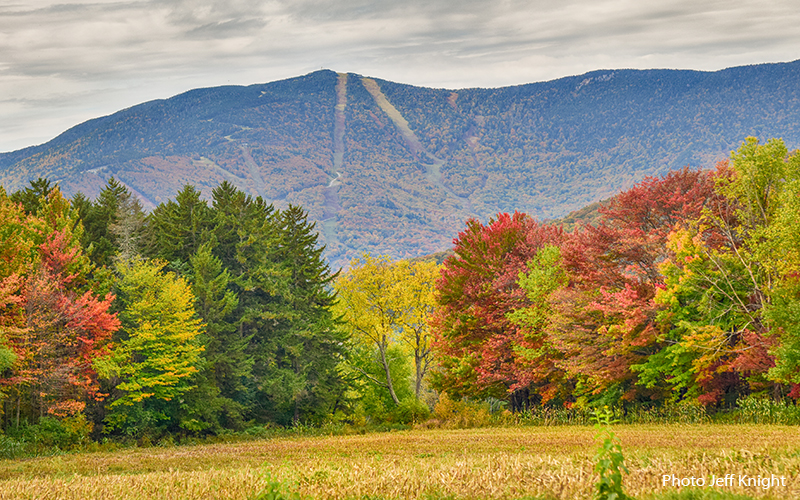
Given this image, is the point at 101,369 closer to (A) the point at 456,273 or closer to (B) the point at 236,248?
(B) the point at 236,248

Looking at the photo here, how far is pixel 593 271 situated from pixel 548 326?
3.92 m

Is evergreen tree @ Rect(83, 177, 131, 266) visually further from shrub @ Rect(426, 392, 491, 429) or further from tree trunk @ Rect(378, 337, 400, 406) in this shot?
shrub @ Rect(426, 392, 491, 429)

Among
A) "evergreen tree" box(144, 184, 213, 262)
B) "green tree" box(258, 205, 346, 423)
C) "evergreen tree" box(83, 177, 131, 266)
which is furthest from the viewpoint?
"green tree" box(258, 205, 346, 423)

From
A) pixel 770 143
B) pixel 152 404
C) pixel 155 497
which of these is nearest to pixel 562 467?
pixel 155 497

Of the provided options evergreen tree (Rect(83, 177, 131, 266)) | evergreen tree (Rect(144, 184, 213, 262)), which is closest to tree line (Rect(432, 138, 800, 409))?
evergreen tree (Rect(144, 184, 213, 262))

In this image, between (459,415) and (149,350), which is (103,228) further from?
(459,415)

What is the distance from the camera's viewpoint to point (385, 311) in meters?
56.5

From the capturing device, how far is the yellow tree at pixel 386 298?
55.7m

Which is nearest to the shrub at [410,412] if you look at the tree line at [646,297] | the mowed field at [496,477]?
the tree line at [646,297]

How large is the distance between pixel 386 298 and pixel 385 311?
146cm

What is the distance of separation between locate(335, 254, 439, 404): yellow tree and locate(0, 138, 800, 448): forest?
0.62ft

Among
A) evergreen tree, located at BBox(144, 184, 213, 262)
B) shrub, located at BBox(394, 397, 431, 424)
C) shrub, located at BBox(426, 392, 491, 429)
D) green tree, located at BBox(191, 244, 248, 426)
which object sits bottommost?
shrub, located at BBox(394, 397, 431, 424)

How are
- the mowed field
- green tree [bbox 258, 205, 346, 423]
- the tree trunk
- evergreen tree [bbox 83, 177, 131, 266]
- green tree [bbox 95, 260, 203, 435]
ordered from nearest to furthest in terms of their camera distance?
1. the mowed field
2. green tree [bbox 95, 260, 203, 435]
3. evergreen tree [bbox 83, 177, 131, 266]
4. green tree [bbox 258, 205, 346, 423]
5. the tree trunk

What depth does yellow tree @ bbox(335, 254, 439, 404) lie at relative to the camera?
5572 centimetres
